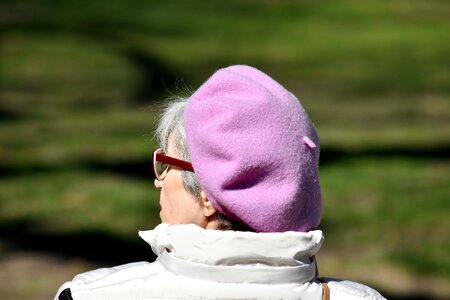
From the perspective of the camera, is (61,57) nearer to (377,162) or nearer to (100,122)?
(100,122)

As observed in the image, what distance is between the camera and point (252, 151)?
240 centimetres

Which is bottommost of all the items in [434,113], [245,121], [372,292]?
[434,113]

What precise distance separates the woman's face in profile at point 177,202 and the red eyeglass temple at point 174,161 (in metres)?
0.02

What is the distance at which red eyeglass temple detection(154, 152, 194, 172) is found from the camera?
250 centimetres

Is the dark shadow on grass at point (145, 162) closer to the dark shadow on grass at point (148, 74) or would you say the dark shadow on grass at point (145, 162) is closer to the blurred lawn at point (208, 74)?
the blurred lawn at point (208, 74)

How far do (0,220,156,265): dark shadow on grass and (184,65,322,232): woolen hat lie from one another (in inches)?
178

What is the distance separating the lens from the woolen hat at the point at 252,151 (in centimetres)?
240

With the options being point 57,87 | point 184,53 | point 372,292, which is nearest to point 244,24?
point 184,53

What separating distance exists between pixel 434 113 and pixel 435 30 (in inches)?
293

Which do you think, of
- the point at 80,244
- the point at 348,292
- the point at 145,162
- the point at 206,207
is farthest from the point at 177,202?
the point at 145,162

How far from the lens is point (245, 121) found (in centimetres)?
241

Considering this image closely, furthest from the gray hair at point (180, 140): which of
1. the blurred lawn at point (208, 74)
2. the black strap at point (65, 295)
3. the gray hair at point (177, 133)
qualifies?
the blurred lawn at point (208, 74)

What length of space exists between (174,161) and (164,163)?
5cm

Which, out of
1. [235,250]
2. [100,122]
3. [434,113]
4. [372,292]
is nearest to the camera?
[235,250]
